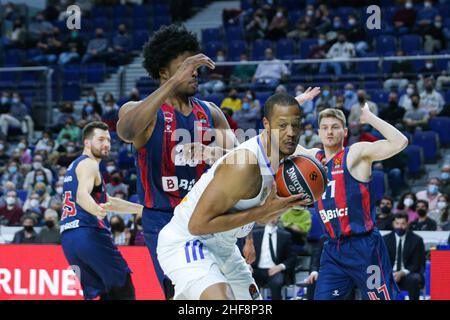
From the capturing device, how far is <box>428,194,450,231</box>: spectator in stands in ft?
35.1

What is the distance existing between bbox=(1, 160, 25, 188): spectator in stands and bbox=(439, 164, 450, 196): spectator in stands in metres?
7.18

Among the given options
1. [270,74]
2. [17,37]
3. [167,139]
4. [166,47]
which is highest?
[17,37]

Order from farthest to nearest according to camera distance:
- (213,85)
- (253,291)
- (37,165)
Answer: (213,85), (37,165), (253,291)

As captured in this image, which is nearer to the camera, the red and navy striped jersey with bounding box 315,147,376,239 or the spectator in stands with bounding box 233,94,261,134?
the red and navy striped jersey with bounding box 315,147,376,239

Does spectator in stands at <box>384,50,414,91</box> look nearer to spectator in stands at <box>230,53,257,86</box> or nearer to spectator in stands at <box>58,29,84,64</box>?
spectator in stands at <box>230,53,257,86</box>

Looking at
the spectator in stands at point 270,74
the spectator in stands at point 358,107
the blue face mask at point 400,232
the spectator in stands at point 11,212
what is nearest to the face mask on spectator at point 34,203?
the spectator in stands at point 11,212

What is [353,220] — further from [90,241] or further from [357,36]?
[357,36]

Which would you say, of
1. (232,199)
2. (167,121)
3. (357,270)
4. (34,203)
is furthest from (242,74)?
(232,199)

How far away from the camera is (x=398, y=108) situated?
13008mm

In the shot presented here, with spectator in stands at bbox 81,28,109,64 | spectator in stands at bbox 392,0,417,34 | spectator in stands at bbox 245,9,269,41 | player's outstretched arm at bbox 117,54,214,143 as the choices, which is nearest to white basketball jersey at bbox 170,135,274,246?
player's outstretched arm at bbox 117,54,214,143

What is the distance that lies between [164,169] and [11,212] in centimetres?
816

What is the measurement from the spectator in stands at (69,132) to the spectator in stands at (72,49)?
9.60 ft

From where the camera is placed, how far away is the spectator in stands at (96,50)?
17891mm

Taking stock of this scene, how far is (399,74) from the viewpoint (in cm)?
1383
